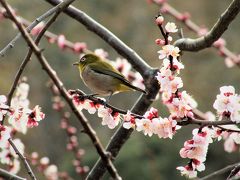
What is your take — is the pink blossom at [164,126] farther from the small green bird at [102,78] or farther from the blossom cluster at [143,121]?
the small green bird at [102,78]

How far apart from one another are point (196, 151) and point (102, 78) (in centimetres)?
80

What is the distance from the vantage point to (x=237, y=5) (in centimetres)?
142

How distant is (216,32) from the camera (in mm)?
1517

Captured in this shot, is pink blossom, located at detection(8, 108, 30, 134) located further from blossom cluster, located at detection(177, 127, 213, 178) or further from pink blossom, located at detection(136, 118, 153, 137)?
blossom cluster, located at detection(177, 127, 213, 178)

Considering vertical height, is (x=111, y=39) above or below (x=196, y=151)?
above

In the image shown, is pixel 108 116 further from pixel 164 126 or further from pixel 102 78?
pixel 102 78

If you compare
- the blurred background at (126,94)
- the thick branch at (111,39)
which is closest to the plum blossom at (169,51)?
the thick branch at (111,39)

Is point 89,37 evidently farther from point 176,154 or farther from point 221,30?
point 221,30

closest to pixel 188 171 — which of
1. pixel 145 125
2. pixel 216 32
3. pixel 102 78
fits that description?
pixel 145 125

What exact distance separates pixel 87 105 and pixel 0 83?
13.8 metres

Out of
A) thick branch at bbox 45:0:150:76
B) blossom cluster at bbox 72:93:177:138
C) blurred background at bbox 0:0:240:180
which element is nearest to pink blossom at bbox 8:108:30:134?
blossom cluster at bbox 72:93:177:138

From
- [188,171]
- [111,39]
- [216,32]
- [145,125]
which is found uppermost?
[111,39]

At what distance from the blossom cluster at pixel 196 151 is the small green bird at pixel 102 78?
578mm

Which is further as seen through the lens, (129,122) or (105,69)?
(105,69)
